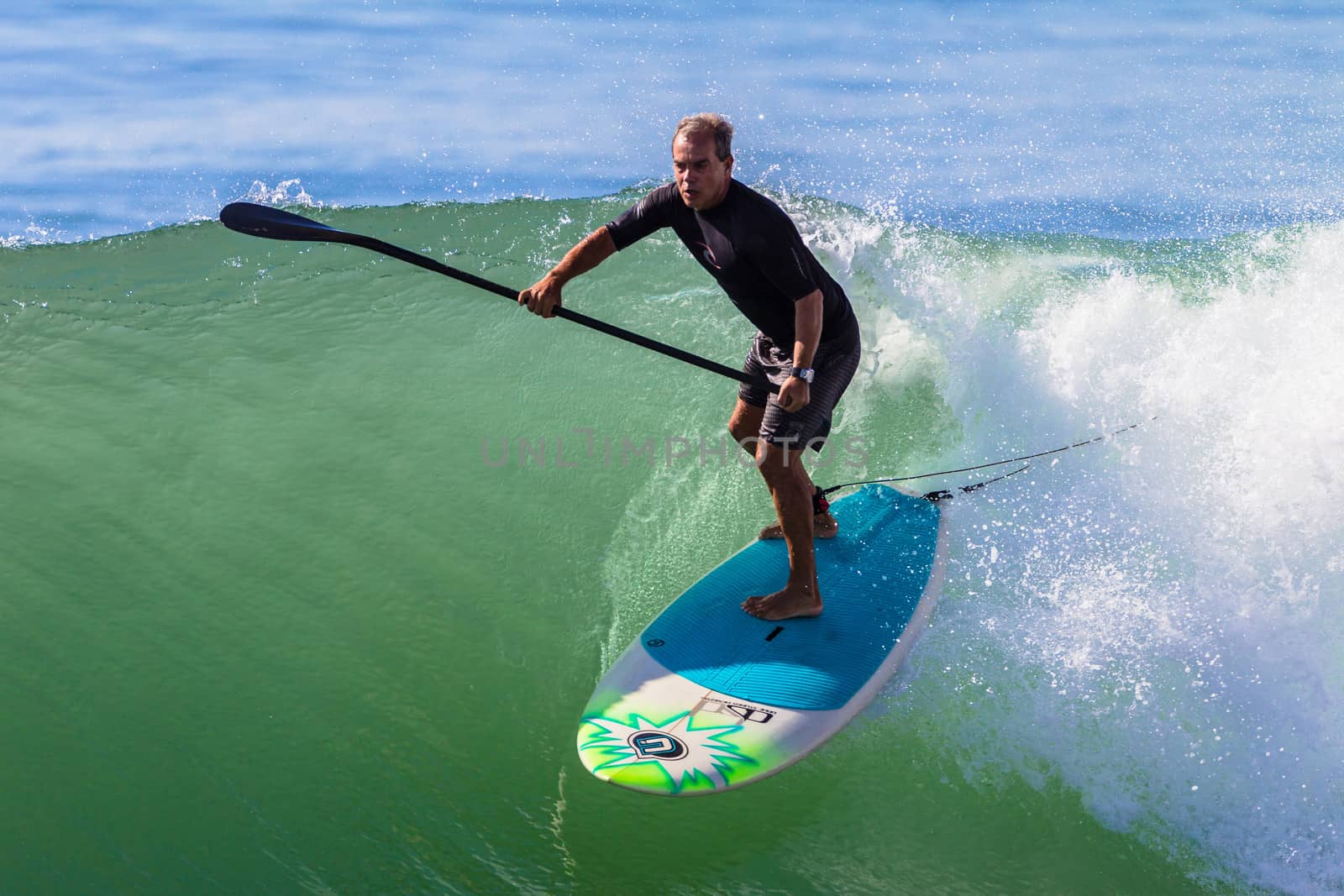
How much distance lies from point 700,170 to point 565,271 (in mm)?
689

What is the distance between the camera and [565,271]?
3.79 m

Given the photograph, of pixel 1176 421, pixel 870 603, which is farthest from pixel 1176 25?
pixel 870 603

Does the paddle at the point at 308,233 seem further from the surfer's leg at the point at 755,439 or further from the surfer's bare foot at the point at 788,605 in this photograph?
the surfer's bare foot at the point at 788,605

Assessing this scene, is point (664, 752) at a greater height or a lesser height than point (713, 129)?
lesser

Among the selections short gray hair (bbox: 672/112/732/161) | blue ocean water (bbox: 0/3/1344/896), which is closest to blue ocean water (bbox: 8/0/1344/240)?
blue ocean water (bbox: 0/3/1344/896)

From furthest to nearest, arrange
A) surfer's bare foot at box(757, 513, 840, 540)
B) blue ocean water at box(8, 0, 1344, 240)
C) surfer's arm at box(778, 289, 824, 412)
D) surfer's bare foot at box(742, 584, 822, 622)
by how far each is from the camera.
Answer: blue ocean water at box(8, 0, 1344, 240), surfer's bare foot at box(757, 513, 840, 540), surfer's bare foot at box(742, 584, 822, 622), surfer's arm at box(778, 289, 824, 412)

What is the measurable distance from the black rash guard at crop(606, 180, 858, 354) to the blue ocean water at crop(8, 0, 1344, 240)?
4543 mm

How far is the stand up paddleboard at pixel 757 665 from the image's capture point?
11.0 ft

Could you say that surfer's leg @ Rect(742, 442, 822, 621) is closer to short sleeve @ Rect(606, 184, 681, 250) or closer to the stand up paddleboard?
the stand up paddleboard

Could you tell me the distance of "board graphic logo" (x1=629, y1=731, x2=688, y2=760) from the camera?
3.33 metres

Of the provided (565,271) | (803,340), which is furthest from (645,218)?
(803,340)

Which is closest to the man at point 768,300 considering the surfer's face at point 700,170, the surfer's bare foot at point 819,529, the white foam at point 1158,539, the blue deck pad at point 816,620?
the surfer's face at point 700,170

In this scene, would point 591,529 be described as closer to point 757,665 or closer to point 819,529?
point 819,529

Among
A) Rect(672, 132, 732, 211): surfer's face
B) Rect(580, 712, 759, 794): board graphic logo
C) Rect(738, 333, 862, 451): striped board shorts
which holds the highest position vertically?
Rect(672, 132, 732, 211): surfer's face
